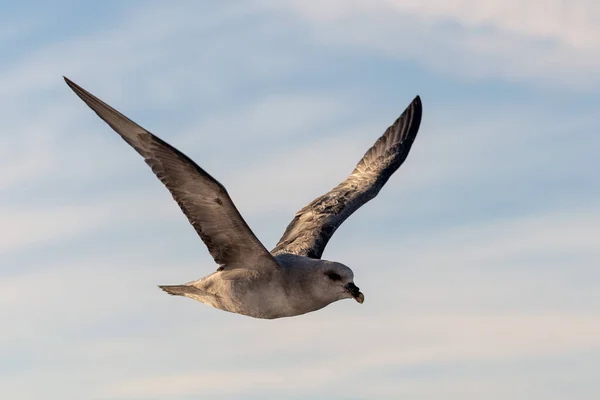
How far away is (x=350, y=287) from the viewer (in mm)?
15117

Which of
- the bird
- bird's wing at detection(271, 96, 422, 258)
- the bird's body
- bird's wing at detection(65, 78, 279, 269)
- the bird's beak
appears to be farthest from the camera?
bird's wing at detection(271, 96, 422, 258)

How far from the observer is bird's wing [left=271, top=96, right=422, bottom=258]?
19000 millimetres

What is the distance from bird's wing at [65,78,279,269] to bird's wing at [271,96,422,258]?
100 inches

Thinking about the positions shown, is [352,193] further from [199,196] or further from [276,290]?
[199,196]

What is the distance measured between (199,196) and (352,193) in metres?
6.90

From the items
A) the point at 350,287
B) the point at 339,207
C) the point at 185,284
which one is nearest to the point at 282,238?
the point at 339,207

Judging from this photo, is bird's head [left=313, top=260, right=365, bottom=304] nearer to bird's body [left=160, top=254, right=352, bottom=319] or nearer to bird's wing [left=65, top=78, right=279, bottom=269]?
bird's body [left=160, top=254, right=352, bottom=319]

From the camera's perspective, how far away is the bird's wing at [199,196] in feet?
45.7

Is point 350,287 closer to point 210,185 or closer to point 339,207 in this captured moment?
point 210,185

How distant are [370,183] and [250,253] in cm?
645

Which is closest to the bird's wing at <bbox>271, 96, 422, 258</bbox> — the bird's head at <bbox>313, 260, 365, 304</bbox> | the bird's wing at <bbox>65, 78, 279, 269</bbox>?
the bird's wing at <bbox>65, 78, 279, 269</bbox>

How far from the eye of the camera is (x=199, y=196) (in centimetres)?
1456

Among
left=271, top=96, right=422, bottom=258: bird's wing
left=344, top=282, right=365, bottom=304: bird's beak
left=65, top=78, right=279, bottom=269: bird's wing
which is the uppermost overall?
left=271, top=96, right=422, bottom=258: bird's wing

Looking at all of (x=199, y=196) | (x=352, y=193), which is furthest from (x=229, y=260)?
(x=352, y=193)
